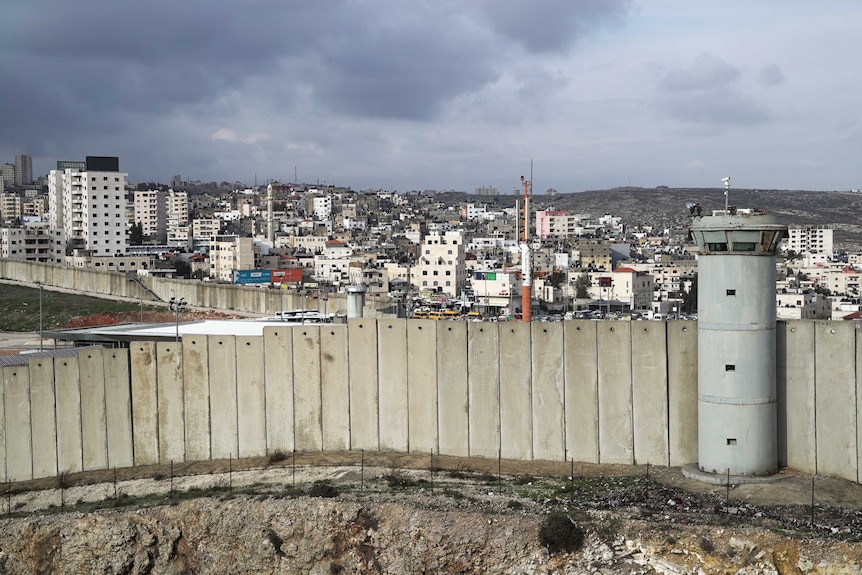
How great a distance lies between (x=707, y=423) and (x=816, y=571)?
583cm

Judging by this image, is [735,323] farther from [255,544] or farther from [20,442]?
[20,442]

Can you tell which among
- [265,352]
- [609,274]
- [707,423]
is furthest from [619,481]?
[609,274]

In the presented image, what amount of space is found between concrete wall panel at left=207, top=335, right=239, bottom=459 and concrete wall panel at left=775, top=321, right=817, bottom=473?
16.9 metres

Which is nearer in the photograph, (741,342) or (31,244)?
(741,342)

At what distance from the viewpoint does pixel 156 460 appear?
112 ft

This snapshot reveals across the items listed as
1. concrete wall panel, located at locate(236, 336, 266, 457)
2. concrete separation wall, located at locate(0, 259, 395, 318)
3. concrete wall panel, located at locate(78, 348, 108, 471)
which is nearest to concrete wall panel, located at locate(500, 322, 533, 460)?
concrete wall panel, located at locate(236, 336, 266, 457)

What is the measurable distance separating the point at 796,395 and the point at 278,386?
1581cm

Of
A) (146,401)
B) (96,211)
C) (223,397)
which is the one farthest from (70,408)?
(96,211)

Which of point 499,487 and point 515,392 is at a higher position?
point 515,392

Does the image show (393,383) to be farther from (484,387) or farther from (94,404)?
(94,404)

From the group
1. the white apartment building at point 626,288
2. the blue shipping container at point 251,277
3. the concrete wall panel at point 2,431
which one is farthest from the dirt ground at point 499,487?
the blue shipping container at point 251,277

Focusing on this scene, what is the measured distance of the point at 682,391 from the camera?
96.3 ft

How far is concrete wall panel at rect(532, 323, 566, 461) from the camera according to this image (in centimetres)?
3052

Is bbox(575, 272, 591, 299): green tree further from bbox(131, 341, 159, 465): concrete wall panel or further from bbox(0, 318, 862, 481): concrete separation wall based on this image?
bbox(131, 341, 159, 465): concrete wall panel
